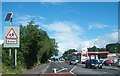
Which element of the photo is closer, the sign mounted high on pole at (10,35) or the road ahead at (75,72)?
the sign mounted high on pole at (10,35)

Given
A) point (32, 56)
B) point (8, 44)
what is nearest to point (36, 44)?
point (32, 56)

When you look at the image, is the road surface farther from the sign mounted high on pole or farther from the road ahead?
the sign mounted high on pole

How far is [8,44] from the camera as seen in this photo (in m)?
27.6

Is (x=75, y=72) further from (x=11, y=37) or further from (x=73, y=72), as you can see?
(x=11, y=37)

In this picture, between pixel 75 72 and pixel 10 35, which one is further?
pixel 75 72

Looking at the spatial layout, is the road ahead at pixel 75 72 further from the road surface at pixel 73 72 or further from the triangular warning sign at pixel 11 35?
the triangular warning sign at pixel 11 35

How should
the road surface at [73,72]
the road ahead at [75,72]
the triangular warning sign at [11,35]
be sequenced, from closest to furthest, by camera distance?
the triangular warning sign at [11,35]
the road surface at [73,72]
the road ahead at [75,72]

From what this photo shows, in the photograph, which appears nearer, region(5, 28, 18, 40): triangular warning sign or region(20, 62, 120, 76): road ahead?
region(5, 28, 18, 40): triangular warning sign

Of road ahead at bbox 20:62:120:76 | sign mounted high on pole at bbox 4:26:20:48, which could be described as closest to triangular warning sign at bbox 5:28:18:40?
sign mounted high on pole at bbox 4:26:20:48

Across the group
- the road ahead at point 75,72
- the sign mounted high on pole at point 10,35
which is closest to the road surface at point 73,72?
the road ahead at point 75,72

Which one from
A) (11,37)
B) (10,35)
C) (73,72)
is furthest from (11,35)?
(73,72)

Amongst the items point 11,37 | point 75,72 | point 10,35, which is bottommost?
point 75,72

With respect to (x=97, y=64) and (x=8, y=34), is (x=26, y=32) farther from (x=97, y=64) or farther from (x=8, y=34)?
(x=8, y=34)

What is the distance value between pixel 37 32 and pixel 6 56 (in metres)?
12.4
